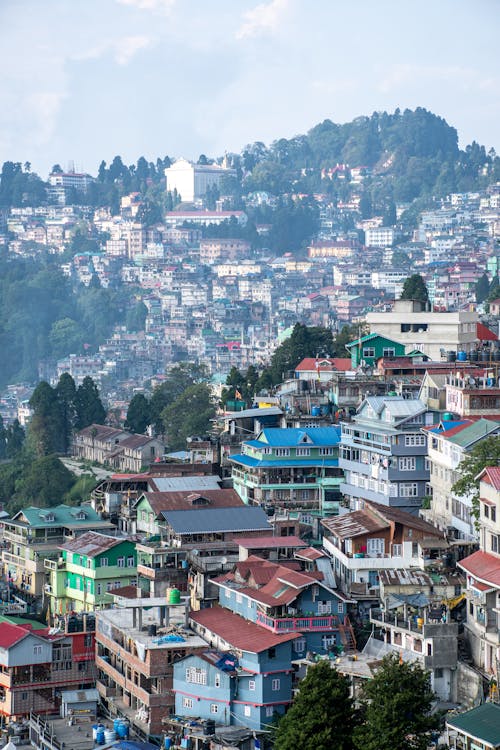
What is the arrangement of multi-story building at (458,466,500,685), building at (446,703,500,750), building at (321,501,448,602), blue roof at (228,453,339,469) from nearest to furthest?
building at (446,703,500,750), multi-story building at (458,466,500,685), building at (321,501,448,602), blue roof at (228,453,339,469)

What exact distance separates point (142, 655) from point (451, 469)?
657 centimetres

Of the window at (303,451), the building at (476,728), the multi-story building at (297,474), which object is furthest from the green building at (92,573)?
the building at (476,728)

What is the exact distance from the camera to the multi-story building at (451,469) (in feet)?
95.2

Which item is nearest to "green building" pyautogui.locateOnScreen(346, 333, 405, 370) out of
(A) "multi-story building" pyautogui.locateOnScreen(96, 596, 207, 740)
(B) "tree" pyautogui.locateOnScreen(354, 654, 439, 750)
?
(A) "multi-story building" pyautogui.locateOnScreen(96, 596, 207, 740)

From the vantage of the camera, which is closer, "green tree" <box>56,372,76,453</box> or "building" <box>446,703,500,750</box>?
"building" <box>446,703,500,750</box>

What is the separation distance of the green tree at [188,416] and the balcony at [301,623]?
2316 cm

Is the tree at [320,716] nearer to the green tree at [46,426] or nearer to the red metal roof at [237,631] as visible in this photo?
the red metal roof at [237,631]

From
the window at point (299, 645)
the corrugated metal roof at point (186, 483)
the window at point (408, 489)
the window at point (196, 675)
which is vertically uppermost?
the window at point (408, 489)

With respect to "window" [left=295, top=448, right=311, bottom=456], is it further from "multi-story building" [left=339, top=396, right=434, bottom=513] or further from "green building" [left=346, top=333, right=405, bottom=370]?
"green building" [left=346, top=333, right=405, bottom=370]

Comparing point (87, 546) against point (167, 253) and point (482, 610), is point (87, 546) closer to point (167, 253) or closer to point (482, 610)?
point (482, 610)

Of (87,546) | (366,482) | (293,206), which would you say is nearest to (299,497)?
(366,482)

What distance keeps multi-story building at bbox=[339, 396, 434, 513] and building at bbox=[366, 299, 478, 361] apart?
33.9ft

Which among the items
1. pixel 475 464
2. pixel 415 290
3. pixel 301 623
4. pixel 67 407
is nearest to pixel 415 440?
pixel 475 464

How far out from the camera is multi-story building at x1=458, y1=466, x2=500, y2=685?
80.5 feet
